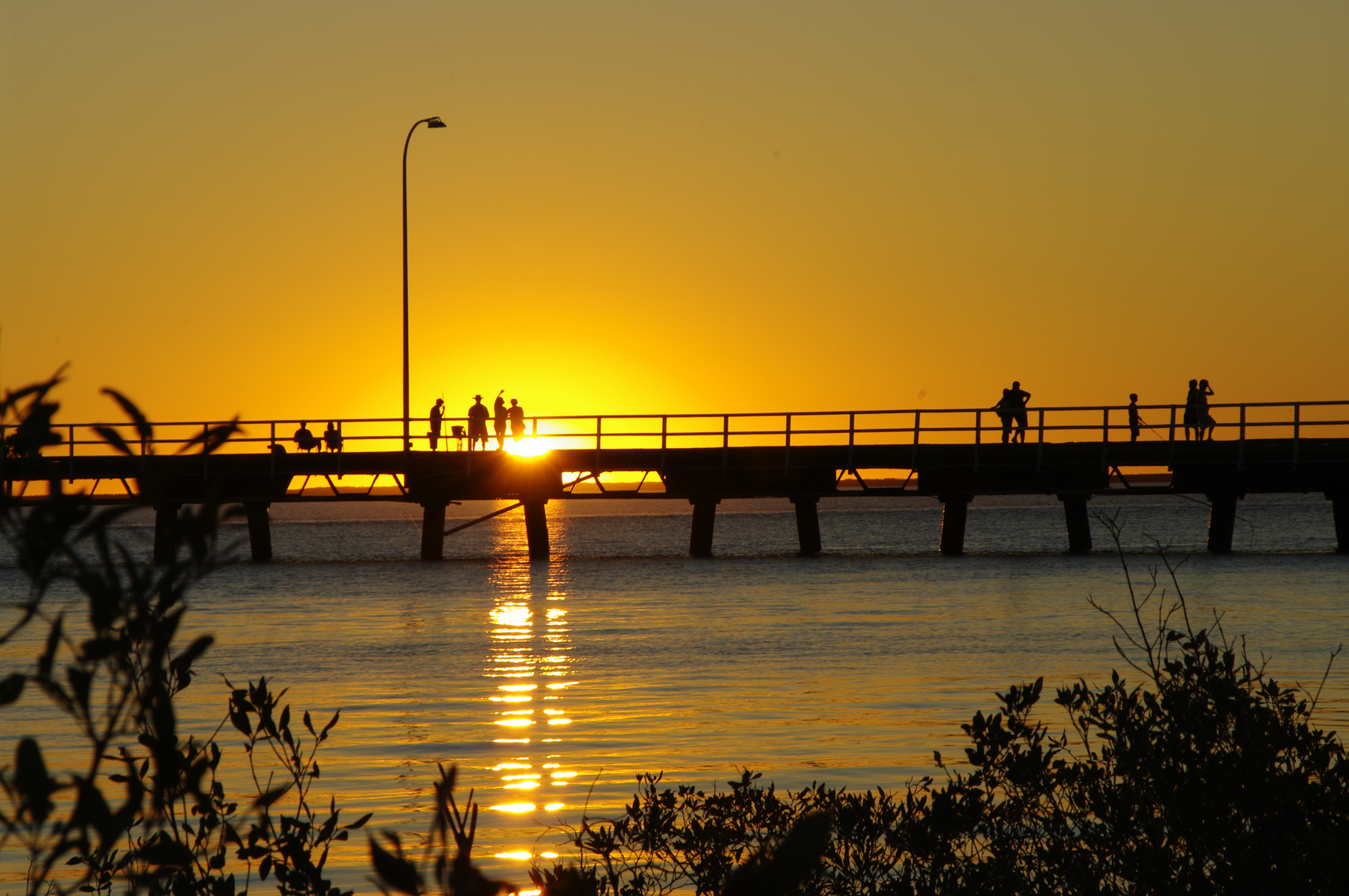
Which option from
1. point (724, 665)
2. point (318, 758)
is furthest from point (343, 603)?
point (318, 758)

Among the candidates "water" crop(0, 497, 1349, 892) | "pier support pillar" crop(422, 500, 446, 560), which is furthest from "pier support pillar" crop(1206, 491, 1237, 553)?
"pier support pillar" crop(422, 500, 446, 560)

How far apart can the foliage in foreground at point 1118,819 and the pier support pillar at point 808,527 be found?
24.9 m

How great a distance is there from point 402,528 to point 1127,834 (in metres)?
93.3

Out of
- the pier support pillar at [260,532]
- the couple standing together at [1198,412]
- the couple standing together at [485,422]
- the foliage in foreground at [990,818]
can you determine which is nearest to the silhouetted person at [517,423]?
the couple standing together at [485,422]

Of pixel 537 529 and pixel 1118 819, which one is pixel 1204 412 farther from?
pixel 1118 819

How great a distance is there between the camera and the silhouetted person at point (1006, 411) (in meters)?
26.7

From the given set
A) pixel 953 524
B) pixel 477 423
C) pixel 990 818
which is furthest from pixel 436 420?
pixel 990 818

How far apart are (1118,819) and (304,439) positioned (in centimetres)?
2597

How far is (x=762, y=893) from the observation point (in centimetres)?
135

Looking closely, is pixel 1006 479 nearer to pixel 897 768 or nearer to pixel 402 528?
pixel 897 768

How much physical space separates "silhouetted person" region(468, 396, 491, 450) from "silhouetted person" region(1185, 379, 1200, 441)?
1423 centimetres

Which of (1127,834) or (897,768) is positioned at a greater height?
(1127,834)

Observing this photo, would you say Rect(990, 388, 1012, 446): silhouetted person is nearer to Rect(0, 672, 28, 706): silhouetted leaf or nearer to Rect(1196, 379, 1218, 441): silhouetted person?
Rect(1196, 379, 1218, 441): silhouetted person

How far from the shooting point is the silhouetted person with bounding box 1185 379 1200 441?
2662cm
